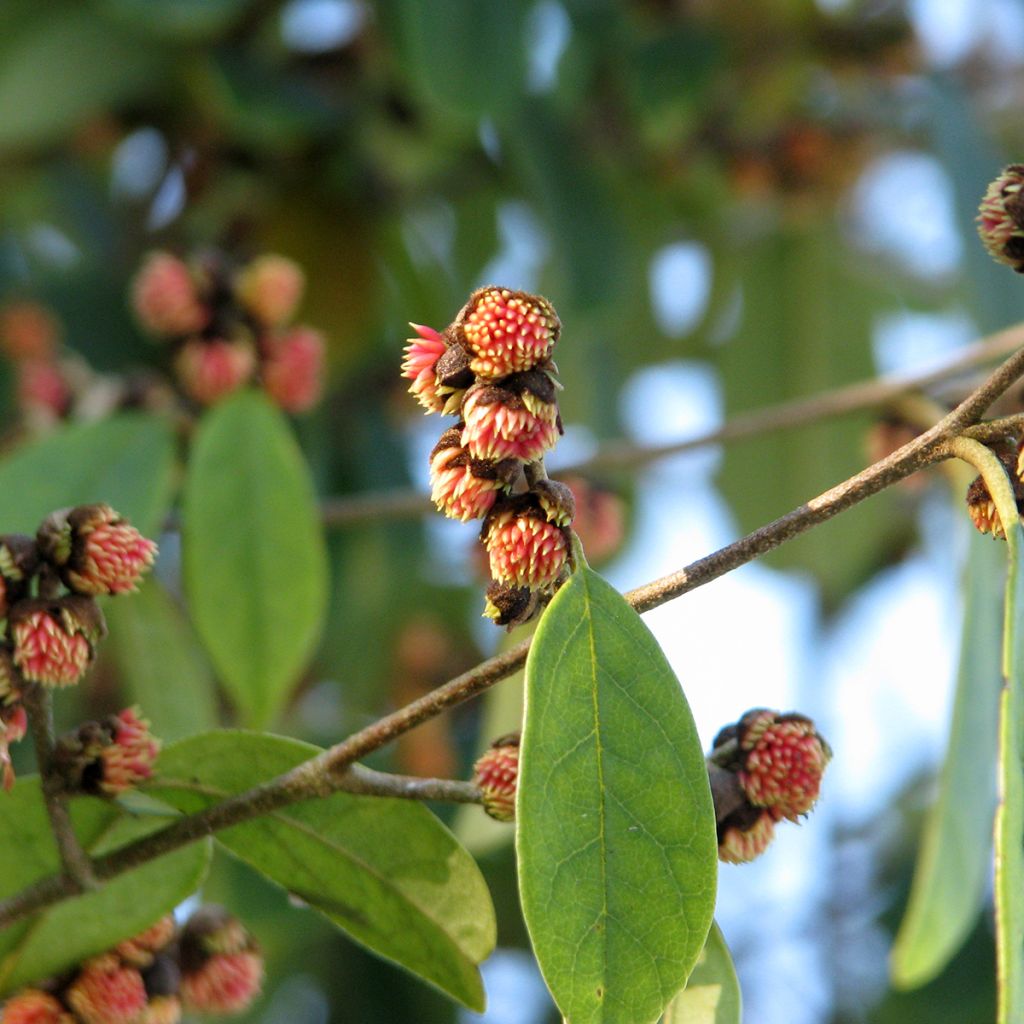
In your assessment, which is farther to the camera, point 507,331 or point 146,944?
point 146,944

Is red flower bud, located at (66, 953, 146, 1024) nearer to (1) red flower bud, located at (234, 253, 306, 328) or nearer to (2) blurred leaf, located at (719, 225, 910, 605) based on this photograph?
(1) red flower bud, located at (234, 253, 306, 328)

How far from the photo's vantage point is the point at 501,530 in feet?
3.77

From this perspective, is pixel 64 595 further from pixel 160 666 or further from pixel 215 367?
pixel 215 367

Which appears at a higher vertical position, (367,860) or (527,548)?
(527,548)

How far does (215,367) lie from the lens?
7.34 ft

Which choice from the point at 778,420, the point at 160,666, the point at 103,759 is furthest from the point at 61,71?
the point at 103,759

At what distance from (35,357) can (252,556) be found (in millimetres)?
1360

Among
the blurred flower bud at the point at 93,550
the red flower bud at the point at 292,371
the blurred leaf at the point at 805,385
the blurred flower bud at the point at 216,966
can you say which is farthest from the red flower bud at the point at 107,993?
the blurred leaf at the point at 805,385

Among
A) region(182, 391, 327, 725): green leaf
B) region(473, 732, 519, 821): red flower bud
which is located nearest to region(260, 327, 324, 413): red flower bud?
region(182, 391, 327, 725): green leaf

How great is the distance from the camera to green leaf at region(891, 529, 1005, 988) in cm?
154

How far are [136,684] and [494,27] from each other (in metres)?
1.37

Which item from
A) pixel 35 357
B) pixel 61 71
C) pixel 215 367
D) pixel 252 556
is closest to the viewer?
pixel 252 556

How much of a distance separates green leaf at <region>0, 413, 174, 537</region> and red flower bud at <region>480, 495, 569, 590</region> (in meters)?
0.74

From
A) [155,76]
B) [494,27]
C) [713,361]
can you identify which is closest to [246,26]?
[155,76]
